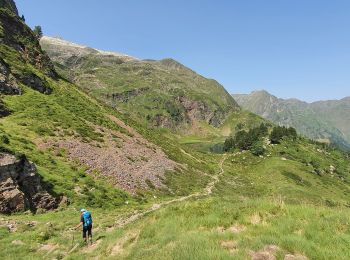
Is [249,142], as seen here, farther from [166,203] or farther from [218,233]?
[218,233]

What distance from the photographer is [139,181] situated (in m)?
50.9

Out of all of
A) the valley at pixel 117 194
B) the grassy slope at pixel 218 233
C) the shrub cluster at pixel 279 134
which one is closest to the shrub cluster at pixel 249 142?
the shrub cluster at pixel 279 134

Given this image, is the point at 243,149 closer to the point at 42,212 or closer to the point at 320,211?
the point at 42,212

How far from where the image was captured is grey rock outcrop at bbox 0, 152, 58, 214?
32625 millimetres

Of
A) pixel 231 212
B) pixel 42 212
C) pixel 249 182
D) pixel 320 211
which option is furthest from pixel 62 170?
pixel 249 182

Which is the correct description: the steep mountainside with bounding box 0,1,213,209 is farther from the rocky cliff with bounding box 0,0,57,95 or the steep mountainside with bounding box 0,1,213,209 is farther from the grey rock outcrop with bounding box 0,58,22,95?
the rocky cliff with bounding box 0,0,57,95

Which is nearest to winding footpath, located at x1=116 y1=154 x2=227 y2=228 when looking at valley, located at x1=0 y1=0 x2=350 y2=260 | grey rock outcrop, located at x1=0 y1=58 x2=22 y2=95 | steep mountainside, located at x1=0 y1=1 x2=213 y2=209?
valley, located at x1=0 y1=0 x2=350 y2=260

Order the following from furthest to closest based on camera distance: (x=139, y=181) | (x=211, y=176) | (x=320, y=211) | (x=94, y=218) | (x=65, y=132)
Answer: (x=211, y=176) < (x=65, y=132) < (x=139, y=181) < (x=94, y=218) < (x=320, y=211)

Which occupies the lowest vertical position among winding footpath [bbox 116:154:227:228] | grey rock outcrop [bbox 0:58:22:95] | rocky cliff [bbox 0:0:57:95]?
winding footpath [bbox 116:154:227:228]

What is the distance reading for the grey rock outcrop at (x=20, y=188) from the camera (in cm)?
3262

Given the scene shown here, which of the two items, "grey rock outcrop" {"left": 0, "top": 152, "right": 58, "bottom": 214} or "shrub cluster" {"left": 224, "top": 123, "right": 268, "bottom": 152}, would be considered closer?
"grey rock outcrop" {"left": 0, "top": 152, "right": 58, "bottom": 214}

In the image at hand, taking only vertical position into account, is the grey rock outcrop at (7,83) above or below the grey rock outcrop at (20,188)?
above

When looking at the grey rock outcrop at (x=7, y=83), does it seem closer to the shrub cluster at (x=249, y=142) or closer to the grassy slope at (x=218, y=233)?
the grassy slope at (x=218, y=233)

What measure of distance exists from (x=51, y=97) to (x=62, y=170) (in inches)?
1206
